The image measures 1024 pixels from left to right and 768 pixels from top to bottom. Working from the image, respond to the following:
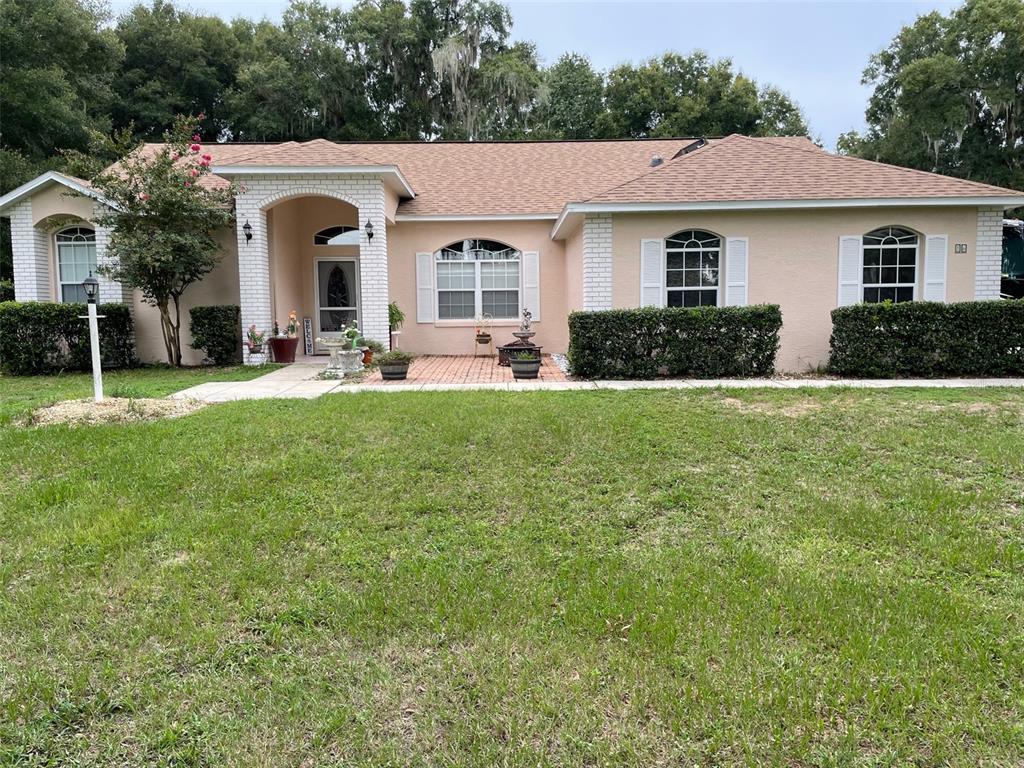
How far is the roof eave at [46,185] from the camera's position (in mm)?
12828

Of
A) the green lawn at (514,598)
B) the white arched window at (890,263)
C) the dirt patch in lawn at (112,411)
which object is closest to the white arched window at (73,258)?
the dirt patch in lawn at (112,411)

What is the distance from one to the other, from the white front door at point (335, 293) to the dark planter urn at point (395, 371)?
5.26 metres

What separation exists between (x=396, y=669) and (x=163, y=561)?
5.83 feet

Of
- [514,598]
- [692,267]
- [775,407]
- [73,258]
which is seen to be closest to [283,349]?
[73,258]

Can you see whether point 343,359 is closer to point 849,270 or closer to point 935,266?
point 849,270

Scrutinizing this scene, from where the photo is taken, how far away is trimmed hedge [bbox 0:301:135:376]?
11.8m

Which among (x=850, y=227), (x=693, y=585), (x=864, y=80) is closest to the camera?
(x=693, y=585)

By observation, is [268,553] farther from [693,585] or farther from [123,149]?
[123,149]

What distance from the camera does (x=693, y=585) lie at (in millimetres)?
3408

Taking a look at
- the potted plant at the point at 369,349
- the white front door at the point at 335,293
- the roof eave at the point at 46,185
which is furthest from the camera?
the white front door at the point at 335,293

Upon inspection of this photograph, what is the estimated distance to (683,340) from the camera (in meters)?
9.85

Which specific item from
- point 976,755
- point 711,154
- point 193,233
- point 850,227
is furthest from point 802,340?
point 193,233

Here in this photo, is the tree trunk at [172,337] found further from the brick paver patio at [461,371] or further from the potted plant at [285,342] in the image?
the brick paver patio at [461,371]

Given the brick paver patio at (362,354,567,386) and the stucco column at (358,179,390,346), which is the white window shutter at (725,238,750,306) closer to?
the brick paver patio at (362,354,567,386)
